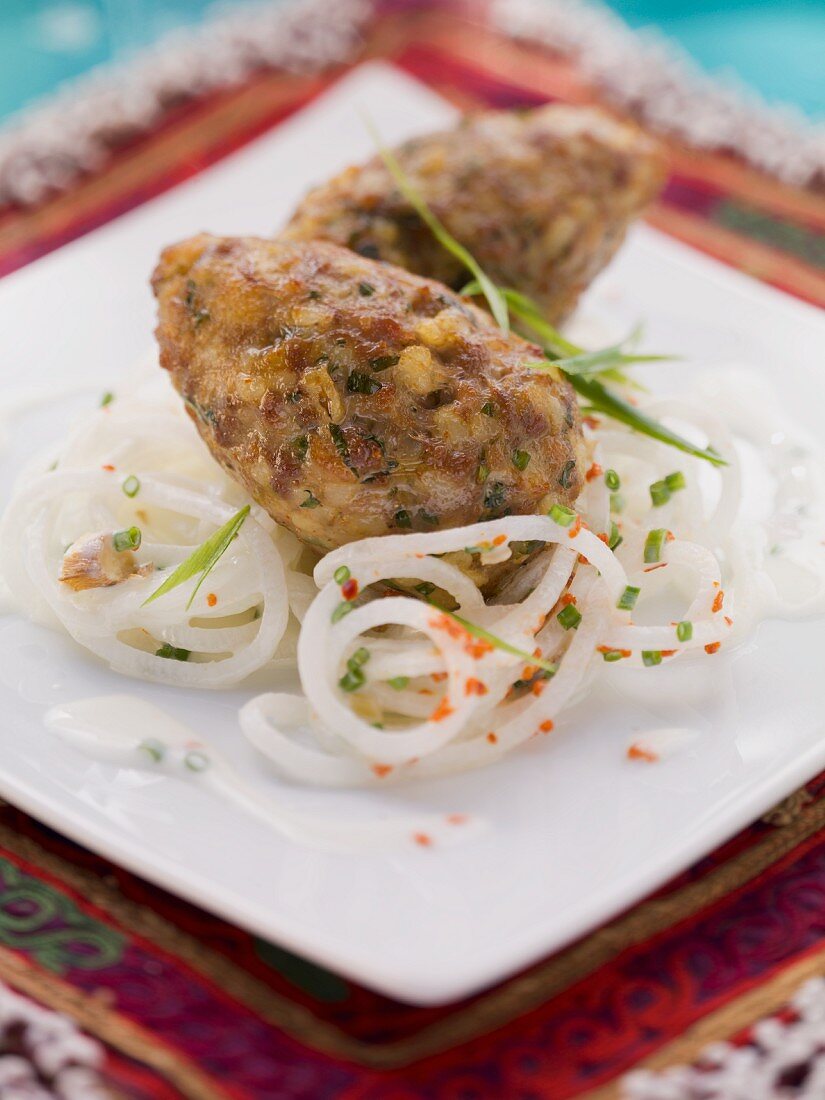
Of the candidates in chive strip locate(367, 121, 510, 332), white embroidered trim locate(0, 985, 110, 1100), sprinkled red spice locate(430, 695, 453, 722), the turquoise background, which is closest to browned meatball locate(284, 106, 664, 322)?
chive strip locate(367, 121, 510, 332)

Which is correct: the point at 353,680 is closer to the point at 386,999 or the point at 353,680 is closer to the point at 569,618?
the point at 569,618

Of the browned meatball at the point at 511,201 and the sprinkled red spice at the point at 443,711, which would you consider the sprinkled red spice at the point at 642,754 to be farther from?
the browned meatball at the point at 511,201

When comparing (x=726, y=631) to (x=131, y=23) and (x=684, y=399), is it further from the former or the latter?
(x=131, y=23)

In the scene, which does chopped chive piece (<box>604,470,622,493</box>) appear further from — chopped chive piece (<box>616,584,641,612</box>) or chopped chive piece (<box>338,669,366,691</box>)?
chopped chive piece (<box>338,669,366,691</box>)

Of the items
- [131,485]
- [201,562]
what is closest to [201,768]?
[201,562]

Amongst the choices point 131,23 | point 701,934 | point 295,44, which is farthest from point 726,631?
point 131,23
